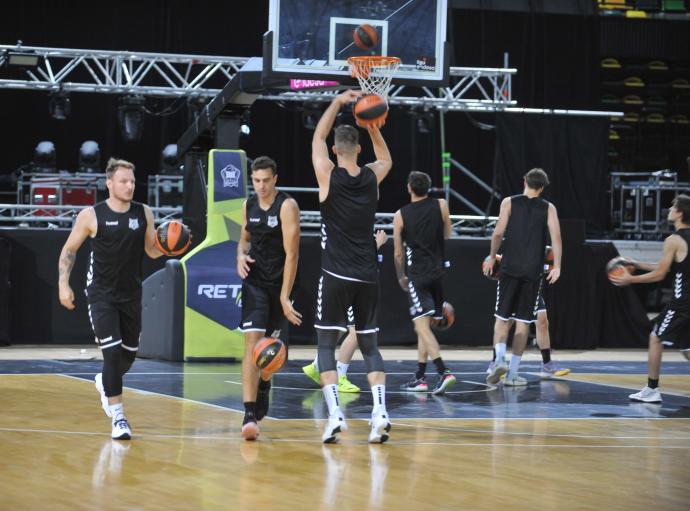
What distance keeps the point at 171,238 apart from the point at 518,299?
4.07 meters

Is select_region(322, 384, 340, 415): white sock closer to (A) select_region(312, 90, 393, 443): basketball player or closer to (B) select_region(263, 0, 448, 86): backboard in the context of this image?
(A) select_region(312, 90, 393, 443): basketball player

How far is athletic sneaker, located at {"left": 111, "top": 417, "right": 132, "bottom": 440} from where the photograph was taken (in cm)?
733

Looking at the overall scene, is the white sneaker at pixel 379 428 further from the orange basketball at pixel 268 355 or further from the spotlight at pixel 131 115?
the spotlight at pixel 131 115

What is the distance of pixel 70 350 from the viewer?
14586 mm

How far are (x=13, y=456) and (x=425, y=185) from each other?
15.9 feet

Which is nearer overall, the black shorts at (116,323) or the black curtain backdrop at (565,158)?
the black shorts at (116,323)

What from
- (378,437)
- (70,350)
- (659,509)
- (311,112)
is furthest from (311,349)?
(659,509)

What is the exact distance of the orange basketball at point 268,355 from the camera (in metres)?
7.29

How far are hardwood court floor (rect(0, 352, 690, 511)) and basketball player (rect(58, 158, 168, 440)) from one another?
17.8 inches

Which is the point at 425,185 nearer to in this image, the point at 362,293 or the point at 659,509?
the point at 362,293

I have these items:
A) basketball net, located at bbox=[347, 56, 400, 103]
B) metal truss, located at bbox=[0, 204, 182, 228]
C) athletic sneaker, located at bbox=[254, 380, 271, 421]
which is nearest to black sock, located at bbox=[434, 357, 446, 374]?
basketball net, located at bbox=[347, 56, 400, 103]

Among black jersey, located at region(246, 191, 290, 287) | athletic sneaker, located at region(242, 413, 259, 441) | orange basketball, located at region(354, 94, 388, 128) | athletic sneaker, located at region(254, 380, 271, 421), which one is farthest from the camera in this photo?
Result: athletic sneaker, located at region(254, 380, 271, 421)

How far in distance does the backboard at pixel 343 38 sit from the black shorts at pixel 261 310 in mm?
3873

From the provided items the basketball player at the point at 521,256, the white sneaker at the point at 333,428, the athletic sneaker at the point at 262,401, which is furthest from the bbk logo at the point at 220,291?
the white sneaker at the point at 333,428
